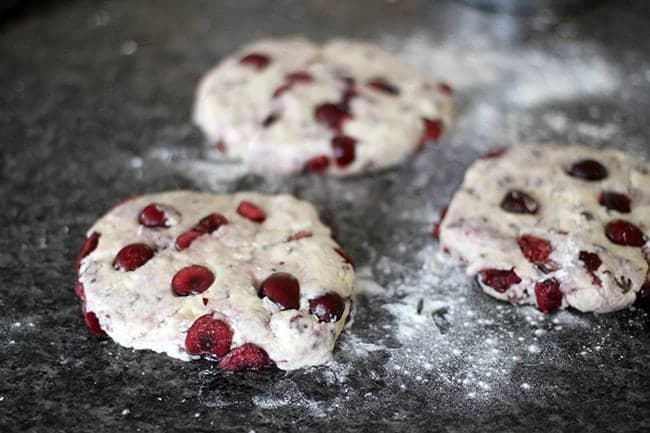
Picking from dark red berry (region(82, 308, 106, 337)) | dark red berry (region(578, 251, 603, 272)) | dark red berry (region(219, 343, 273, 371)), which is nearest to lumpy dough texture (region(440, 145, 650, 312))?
dark red berry (region(578, 251, 603, 272))

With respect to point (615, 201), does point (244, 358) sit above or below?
below

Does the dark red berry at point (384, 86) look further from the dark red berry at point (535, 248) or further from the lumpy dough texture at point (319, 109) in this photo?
the dark red berry at point (535, 248)

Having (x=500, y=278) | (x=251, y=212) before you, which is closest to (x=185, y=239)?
(x=251, y=212)

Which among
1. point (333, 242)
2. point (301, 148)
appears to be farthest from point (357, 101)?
point (333, 242)

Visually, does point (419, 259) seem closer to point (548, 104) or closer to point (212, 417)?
point (212, 417)

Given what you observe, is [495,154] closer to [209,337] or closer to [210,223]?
[210,223]

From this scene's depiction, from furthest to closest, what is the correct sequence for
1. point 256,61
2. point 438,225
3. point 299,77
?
point 256,61 < point 299,77 < point 438,225
